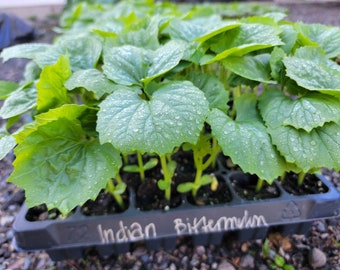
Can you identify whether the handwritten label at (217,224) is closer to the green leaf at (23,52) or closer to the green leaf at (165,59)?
the green leaf at (165,59)

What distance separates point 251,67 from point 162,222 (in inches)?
23.6

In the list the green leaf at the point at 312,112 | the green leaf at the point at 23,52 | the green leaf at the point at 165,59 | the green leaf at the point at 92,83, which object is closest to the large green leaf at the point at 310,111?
the green leaf at the point at 312,112

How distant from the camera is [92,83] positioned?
0.81m

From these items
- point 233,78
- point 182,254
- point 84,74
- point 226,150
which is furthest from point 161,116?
point 182,254

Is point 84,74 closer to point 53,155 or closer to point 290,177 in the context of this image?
point 53,155

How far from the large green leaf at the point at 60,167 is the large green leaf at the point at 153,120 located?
14cm

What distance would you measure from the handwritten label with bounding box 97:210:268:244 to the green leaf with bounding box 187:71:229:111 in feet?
1.32

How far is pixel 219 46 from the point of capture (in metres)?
0.99

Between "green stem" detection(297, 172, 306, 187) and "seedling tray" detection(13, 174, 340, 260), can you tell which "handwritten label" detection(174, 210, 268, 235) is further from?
"green stem" detection(297, 172, 306, 187)

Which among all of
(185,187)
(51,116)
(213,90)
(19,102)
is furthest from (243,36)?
(19,102)

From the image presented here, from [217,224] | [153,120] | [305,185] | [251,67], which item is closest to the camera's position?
[153,120]

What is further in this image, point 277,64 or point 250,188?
point 250,188

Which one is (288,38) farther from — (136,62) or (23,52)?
(23,52)

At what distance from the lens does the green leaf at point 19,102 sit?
0.90m
